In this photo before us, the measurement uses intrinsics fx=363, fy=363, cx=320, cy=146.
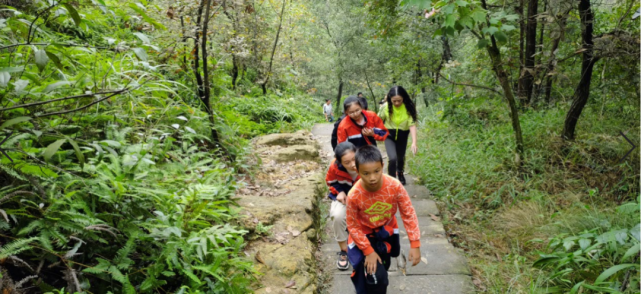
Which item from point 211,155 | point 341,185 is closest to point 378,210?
point 341,185

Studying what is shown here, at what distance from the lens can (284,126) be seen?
11.1 meters

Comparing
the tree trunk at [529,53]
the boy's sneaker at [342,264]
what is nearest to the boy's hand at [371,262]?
the boy's sneaker at [342,264]

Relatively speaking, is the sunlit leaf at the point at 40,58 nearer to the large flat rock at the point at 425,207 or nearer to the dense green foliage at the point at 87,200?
the dense green foliage at the point at 87,200

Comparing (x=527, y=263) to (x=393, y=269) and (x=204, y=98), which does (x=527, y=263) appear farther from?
(x=204, y=98)

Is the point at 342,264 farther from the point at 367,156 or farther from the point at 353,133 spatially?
the point at 367,156

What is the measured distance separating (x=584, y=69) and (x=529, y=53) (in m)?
2.00

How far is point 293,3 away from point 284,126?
5528 millimetres

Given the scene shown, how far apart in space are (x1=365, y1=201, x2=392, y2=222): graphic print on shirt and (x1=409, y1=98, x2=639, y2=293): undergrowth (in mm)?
1445

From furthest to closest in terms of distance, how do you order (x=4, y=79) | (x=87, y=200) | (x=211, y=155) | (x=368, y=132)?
1. (x=211, y=155)
2. (x=368, y=132)
3. (x=87, y=200)
4. (x=4, y=79)

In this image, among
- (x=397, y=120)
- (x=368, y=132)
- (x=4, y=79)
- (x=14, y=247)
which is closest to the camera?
(x=4, y=79)

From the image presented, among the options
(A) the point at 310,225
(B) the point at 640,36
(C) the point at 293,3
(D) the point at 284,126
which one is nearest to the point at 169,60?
(A) the point at 310,225

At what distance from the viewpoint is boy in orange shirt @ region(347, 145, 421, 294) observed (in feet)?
8.49

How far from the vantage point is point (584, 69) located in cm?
507

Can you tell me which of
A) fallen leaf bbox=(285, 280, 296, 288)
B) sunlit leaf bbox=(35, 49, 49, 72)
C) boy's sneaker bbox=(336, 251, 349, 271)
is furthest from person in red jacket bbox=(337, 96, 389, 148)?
sunlit leaf bbox=(35, 49, 49, 72)
